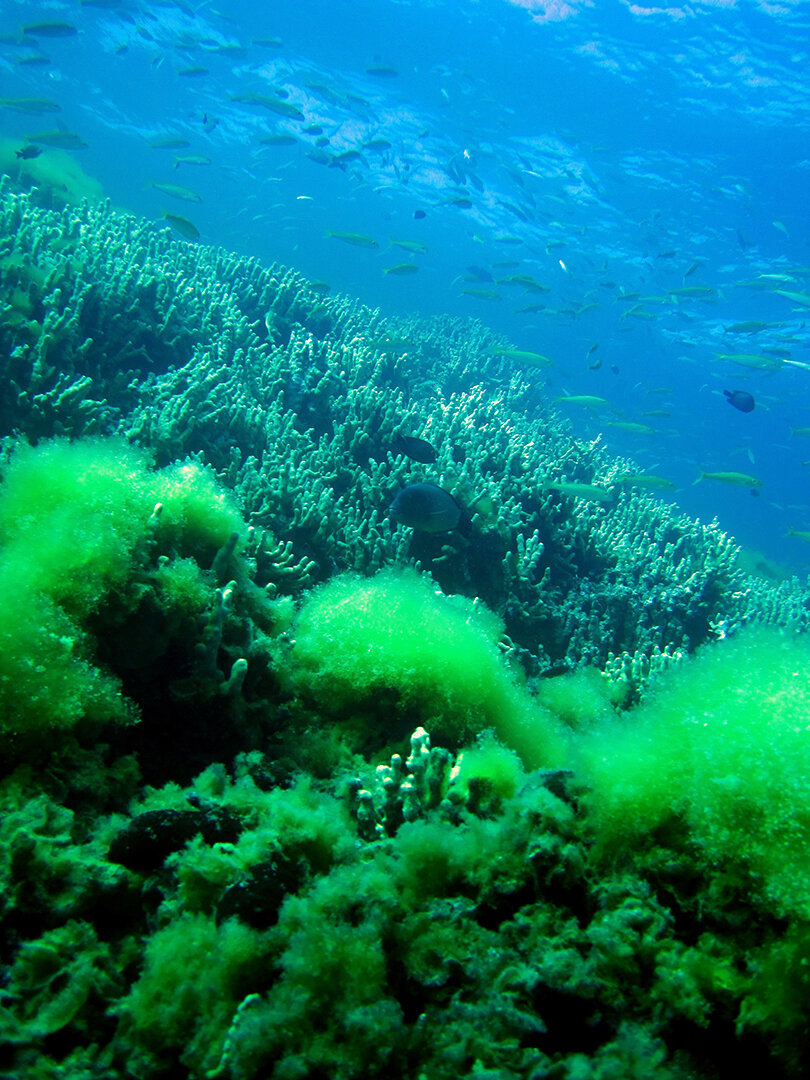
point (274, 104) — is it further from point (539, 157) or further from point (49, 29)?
point (539, 157)

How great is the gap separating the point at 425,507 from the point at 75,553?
8.39 feet

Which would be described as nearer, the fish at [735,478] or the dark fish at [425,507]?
the dark fish at [425,507]

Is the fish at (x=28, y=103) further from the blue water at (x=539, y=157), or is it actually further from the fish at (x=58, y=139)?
the fish at (x=58, y=139)

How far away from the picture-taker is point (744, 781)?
5.19 feet

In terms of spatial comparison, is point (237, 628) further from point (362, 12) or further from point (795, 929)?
point (362, 12)

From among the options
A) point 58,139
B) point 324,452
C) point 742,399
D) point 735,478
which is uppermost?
point 58,139

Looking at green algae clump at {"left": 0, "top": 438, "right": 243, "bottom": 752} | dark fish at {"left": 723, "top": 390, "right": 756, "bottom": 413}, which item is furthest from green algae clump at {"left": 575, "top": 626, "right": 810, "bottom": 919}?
dark fish at {"left": 723, "top": 390, "right": 756, "bottom": 413}

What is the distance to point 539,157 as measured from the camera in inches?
1029

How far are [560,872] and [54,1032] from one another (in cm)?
140

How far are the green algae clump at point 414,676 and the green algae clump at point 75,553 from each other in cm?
85

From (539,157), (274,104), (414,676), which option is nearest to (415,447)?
(414,676)

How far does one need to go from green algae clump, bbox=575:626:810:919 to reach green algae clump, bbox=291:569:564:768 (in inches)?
25.3

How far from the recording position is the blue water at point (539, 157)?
17.9 m

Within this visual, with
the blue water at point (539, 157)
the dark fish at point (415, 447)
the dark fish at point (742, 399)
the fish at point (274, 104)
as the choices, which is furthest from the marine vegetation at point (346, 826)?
the fish at point (274, 104)
